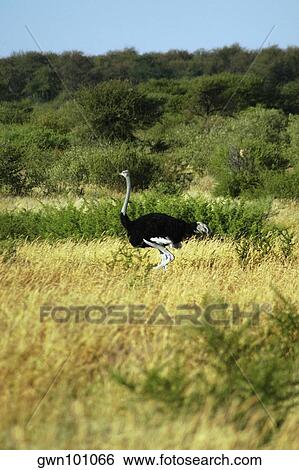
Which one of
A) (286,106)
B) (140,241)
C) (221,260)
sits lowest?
(286,106)

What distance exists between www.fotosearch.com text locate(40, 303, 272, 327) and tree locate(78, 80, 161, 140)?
23504 millimetres

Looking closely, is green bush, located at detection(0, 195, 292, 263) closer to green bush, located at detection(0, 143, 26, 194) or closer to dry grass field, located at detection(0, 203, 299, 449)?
dry grass field, located at detection(0, 203, 299, 449)

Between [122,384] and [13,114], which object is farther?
[13,114]

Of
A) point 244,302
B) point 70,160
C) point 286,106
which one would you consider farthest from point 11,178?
point 286,106

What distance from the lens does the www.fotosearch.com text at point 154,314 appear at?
5.85 metres

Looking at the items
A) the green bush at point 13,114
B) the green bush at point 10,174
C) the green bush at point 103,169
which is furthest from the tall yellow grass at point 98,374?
the green bush at point 13,114

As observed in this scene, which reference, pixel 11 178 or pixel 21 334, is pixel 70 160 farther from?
pixel 21 334

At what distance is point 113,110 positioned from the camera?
3064 cm

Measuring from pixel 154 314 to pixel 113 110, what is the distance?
2527cm

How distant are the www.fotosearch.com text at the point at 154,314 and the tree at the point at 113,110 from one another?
23.5m

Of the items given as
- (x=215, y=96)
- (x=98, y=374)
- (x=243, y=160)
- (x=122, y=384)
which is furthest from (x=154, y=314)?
(x=215, y=96)

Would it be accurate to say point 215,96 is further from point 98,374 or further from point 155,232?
point 98,374
